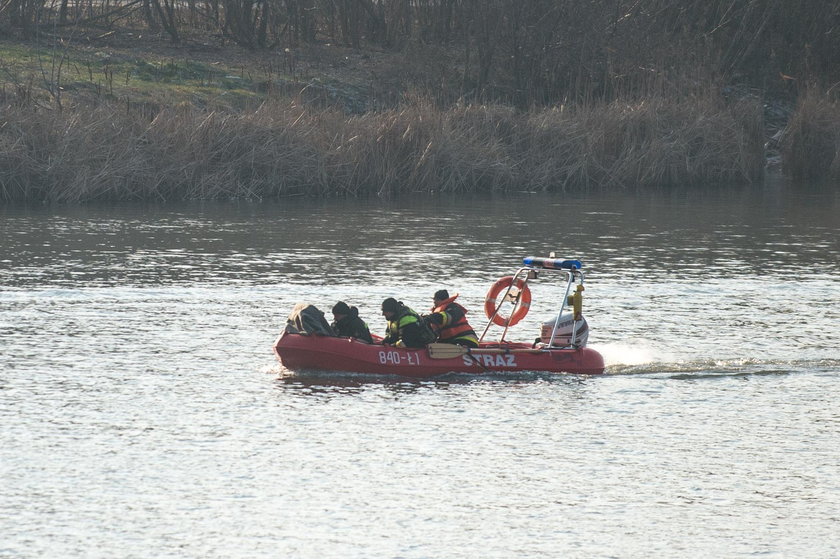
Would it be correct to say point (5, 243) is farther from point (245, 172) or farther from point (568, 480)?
point (568, 480)

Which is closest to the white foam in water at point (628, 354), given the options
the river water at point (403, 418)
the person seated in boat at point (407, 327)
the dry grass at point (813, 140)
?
the river water at point (403, 418)

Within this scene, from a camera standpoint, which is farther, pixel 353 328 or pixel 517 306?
pixel 517 306

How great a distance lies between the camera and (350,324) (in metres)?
15.9

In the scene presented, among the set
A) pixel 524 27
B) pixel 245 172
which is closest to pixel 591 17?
pixel 524 27

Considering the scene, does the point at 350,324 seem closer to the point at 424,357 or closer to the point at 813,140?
the point at 424,357

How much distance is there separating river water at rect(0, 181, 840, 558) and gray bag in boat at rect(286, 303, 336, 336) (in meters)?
0.59

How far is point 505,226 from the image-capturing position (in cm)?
3022

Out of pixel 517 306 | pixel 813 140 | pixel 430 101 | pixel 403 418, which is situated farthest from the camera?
pixel 813 140

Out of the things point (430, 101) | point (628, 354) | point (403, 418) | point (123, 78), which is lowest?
point (403, 418)

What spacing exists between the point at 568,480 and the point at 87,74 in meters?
32.1

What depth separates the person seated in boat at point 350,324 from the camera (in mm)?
15867

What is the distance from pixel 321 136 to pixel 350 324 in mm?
20710

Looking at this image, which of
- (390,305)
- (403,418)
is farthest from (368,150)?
(403,418)

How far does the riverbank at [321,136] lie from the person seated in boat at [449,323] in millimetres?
19784
